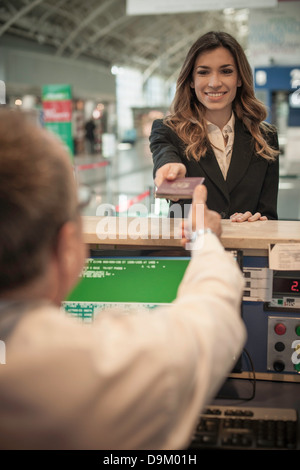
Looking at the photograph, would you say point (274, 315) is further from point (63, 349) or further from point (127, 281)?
point (63, 349)

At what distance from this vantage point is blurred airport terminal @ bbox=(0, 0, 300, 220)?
9.09m

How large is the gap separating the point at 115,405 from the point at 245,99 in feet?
6.20

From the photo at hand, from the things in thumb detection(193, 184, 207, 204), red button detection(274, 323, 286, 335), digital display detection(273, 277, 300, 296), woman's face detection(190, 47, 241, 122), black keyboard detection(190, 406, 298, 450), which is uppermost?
woman's face detection(190, 47, 241, 122)

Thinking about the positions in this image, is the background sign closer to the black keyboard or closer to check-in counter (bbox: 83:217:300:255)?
check-in counter (bbox: 83:217:300:255)

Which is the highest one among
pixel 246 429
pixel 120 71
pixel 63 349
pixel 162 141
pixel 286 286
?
pixel 120 71

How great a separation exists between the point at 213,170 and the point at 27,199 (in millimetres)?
1570

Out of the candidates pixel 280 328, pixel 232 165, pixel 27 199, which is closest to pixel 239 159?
pixel 232 165

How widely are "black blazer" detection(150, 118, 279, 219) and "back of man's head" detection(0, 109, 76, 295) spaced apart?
144 cm

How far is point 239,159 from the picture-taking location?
7.72ft

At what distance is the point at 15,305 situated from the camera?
0.89 m

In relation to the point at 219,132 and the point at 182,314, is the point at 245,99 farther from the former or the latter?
the point at 182,314

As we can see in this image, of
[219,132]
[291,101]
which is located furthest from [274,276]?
[291,101]

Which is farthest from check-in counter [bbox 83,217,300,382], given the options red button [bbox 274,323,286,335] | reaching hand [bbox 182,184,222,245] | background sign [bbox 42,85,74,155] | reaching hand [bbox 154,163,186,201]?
background sign [bbox 42,85,74,155]

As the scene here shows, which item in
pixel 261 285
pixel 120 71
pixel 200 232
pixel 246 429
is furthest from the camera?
pixel 120 71
